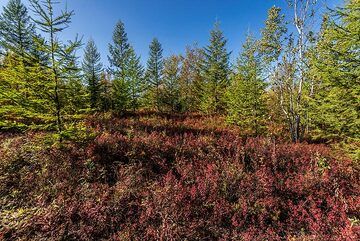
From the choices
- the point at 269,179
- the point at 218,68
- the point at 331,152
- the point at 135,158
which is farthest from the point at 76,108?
the point at 218,68

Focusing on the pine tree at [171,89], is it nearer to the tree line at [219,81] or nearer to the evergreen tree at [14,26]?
the tree line at [219,81]

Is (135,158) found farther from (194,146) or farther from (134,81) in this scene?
(134,81)

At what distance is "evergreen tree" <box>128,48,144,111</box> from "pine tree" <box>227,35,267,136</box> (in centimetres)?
1063

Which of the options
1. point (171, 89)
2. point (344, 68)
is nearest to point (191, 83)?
point (171, 89)

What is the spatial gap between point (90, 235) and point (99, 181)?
2.61 m

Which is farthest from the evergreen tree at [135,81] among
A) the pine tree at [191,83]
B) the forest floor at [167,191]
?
the forest floor at [167,191]

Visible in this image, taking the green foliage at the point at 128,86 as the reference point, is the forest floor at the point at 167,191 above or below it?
below

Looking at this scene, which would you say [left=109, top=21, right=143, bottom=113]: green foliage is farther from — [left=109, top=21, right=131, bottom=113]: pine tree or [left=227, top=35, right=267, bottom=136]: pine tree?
[left=227, top=35, right=267, bottom=136]: pine tree

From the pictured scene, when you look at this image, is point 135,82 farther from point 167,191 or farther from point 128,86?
point 167,191

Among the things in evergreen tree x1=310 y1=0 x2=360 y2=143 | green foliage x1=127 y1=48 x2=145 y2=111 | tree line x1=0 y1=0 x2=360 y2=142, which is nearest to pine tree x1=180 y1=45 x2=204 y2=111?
tree line x1=0 y1=0 x2=360 y2=142

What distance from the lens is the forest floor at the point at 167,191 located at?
5789mm

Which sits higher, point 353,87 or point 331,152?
point 353,87

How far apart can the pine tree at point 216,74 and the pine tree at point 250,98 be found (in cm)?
520

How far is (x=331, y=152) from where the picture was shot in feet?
38.1
